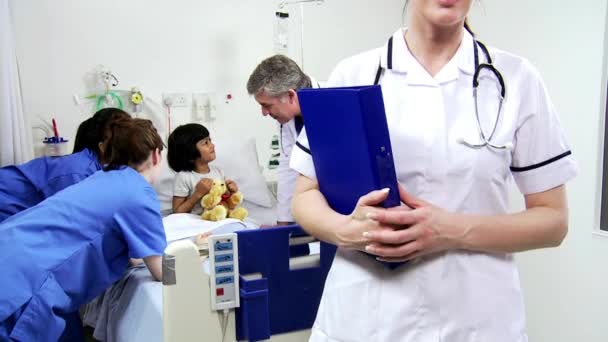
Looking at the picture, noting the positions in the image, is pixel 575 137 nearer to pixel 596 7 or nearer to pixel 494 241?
pixel 596 7

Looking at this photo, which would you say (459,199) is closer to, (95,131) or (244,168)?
(95,131)

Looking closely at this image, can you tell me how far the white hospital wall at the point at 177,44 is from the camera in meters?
2.89

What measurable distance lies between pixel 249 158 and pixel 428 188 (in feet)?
8.19

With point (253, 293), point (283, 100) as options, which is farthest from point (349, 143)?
point (283, 100)

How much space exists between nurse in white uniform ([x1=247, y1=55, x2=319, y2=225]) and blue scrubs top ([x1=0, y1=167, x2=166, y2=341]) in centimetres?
64

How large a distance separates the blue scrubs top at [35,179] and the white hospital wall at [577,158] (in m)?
2.26

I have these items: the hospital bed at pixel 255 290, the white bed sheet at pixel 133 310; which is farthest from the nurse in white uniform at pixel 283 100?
the hospital bed at pixel 255 290

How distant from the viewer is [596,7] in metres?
2.34

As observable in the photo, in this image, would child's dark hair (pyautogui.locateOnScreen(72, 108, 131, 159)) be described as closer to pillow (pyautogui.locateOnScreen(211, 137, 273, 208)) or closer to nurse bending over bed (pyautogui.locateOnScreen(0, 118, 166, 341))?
nurse bending over bed (pyautogui.locateOnScreen(0, 118, 166, 341))

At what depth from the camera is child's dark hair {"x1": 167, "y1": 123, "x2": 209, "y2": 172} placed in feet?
9.75

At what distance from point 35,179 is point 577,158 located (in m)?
2.47

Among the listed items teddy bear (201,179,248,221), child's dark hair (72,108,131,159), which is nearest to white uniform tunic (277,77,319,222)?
teddy bear (201,179,248,221)

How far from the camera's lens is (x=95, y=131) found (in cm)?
253

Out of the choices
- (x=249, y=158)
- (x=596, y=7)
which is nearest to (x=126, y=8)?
(x=249, y=158)
